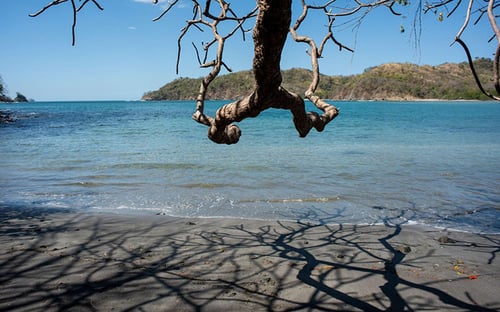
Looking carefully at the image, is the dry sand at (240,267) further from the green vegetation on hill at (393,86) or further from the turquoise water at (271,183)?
the green vegetation on hill at (393,86)

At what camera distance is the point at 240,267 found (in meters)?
4.45

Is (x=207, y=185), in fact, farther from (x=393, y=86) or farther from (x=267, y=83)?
(x=393, y=86)

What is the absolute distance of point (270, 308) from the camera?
11.5ft

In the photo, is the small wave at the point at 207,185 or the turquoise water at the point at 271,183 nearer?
the turquoise water at the point at 271,183

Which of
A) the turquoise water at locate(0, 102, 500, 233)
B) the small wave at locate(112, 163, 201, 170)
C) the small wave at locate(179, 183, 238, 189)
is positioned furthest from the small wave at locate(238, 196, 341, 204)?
the small wave at locate(112, 163, 201, 170)

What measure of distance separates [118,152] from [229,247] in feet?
43.9

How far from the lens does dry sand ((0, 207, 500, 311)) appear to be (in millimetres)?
3629

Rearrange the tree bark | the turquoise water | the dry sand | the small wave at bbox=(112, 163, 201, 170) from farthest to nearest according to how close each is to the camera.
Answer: the small wave at bbox=(112, 163, 201, 170) → the turquoise water → the dry sand → the tree bark

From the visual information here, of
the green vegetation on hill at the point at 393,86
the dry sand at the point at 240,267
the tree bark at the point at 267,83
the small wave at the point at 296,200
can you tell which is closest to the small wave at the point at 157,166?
the small wave at the point at 296,200

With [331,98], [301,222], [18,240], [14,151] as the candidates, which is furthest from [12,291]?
[331,98]

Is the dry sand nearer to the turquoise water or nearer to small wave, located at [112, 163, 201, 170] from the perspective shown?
the turquoise water

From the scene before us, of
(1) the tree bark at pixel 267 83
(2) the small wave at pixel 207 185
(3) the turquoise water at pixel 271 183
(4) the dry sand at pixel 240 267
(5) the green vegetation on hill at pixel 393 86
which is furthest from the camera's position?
(5) the green vegetation on hill at pixel 393 86

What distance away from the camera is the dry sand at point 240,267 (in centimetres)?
363

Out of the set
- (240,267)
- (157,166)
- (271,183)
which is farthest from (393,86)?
(240,267)
